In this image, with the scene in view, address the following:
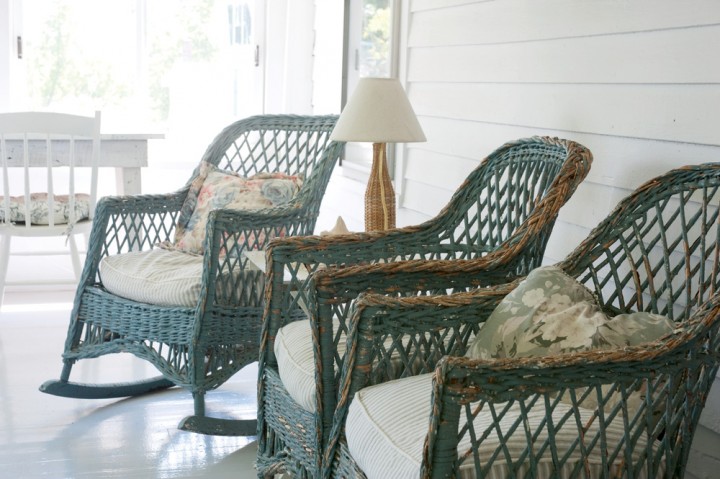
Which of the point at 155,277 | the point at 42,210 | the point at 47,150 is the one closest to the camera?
the point at 155,277

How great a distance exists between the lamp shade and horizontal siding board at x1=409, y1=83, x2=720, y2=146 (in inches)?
11.9

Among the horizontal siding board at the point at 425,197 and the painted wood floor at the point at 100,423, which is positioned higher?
the horizontal siding board at the point at 425,197

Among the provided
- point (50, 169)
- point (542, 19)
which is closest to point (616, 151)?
point (542, 19)

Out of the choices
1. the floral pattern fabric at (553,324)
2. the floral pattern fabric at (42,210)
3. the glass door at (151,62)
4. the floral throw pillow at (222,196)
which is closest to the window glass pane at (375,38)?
the floral throw pillow at (222,196)

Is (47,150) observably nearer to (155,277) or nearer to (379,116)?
(155,277)

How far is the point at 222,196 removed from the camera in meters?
2.96

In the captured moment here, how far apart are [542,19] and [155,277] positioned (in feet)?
4.36

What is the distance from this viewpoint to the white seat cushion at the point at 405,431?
1352 millimetres

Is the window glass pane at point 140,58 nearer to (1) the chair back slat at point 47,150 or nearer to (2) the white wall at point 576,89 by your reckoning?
(1) the chair back slat at point 47,150

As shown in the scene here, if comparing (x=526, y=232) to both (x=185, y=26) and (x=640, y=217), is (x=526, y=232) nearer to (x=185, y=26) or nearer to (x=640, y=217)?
(x=640, y=217)

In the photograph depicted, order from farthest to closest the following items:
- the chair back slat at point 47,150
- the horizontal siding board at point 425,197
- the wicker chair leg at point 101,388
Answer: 1. the chair back slat at point 47,150
2. the horizontal siding board at point 425,197
3. the wicker chair leg at point 101,388

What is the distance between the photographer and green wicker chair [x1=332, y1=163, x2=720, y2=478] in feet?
4.17

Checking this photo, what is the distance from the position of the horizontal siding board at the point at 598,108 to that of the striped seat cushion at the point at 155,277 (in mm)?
1010

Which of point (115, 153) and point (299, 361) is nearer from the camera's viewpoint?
point (299, 361)
